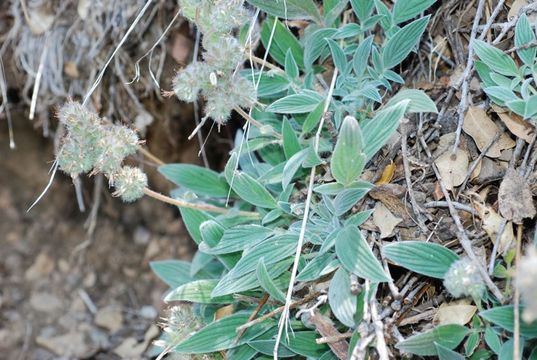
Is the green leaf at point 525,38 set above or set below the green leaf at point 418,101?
above

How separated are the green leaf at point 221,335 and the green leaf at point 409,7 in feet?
2.48

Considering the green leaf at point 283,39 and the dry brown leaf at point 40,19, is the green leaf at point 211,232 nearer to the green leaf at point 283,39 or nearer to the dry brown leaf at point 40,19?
the green leaf at point 283,39

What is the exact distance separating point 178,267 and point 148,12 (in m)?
0.77

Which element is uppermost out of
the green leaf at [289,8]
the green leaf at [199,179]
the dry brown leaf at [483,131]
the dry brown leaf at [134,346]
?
the green leaf at [289,8]

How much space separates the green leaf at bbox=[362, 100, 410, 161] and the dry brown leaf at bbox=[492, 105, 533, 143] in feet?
0.82

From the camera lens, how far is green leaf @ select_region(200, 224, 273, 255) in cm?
151

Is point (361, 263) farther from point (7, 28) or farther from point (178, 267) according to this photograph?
point (7, 28)

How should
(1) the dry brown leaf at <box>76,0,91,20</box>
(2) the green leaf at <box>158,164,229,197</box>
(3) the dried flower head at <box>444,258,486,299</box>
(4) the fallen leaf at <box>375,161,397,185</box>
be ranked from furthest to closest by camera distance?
1. (1) the dry brown leaf at <box>76,0,91,20</box>
2. (2) the green leaf at <box>158,164,229,197</box>
3. (4) the fallen leaf at <box>375,161,397,185</box>
4. (3) the dried flower head at <box>444,258,486,299</box>

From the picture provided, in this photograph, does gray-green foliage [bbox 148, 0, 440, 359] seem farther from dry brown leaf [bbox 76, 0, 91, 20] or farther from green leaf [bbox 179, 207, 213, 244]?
dry brown leaf [bbox 76, 0, 91, 20]

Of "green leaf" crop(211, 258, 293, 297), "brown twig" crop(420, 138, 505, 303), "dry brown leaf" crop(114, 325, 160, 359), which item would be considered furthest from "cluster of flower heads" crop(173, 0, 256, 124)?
"dry brown leaf" crop(114, 325, 160, 359)

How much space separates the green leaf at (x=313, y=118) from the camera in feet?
4.79

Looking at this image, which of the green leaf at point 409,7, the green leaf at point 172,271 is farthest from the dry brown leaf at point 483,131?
the green leaf at point 172,271

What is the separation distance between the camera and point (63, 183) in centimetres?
253

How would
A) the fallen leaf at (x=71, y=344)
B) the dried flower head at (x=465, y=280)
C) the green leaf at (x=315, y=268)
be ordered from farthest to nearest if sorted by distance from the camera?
the fallen leaf at (x=71, y=344), the green leaf at (x=315, y=268), the dried flower head at (x=465, y=280)
